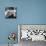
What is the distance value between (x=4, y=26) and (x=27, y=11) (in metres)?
0.58

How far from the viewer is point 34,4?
281cm

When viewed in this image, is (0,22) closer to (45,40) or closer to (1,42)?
(1,42)

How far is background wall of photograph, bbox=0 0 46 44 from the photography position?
9.14 feet

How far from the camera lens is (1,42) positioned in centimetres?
276

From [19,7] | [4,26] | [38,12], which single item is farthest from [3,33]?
[38,12]

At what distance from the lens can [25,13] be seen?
281 centimetres

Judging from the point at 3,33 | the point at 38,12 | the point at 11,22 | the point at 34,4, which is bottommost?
the point at 3,33

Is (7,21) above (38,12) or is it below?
below

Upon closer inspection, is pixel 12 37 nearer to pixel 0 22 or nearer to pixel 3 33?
pixel 3 33

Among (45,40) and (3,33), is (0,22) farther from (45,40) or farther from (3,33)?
(45,40)

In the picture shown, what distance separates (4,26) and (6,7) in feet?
1.33

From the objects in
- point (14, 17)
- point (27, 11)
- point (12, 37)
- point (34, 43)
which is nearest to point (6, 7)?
point (14, 17)

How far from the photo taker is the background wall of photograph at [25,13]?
9.14 feet

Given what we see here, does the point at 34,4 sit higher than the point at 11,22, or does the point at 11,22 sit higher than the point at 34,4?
the point at 34,4
